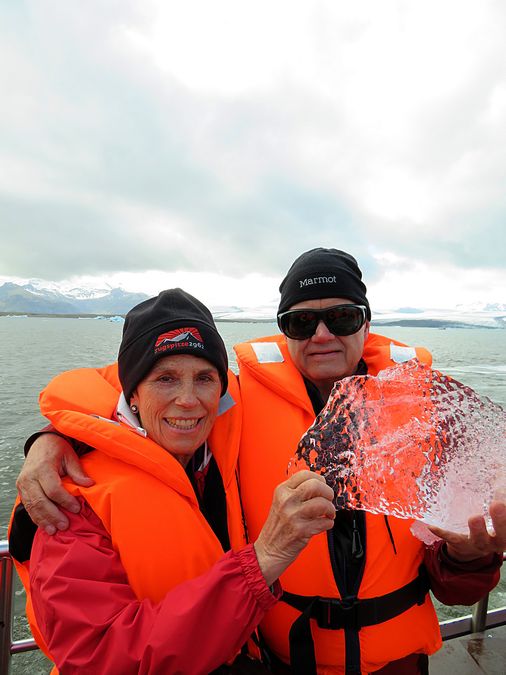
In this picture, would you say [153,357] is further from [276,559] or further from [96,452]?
[276,559]

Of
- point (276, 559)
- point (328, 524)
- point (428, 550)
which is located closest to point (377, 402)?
point (328, 524)

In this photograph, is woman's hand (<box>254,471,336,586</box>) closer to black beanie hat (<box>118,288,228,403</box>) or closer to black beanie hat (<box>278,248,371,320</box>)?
black beanie hat (<box>118,288,228,403</box>)

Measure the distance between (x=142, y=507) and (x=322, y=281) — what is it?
163 centimetres

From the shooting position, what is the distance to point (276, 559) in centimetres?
146

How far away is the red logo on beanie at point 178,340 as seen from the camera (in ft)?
6.28

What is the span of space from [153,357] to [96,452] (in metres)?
0.56

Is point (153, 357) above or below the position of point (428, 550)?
above

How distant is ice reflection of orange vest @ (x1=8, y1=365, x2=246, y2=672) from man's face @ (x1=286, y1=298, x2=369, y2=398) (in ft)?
3.28

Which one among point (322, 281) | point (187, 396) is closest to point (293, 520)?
point (187, 396)

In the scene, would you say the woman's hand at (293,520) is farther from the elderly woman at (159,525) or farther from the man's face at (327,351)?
the man's face at (327,351)

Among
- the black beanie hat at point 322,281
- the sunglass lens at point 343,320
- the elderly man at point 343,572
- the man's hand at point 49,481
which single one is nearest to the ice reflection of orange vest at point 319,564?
the elderly man at point 343,572

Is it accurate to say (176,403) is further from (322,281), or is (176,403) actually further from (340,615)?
(340,615)

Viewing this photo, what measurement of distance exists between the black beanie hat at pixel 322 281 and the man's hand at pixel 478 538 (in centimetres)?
139

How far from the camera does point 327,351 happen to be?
2527 mm
